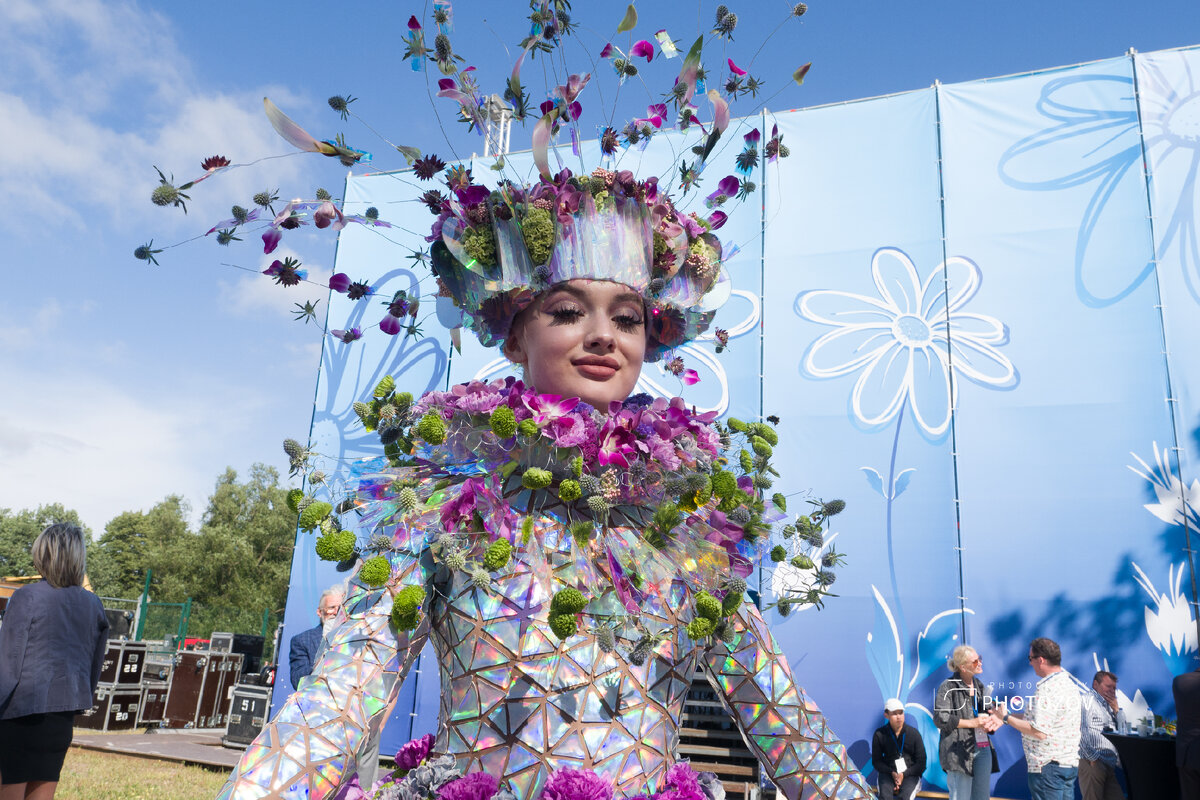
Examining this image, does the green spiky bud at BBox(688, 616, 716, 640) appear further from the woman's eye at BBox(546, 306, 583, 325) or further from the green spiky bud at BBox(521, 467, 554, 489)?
the woman's eye at BBox(546, 306, 583, 325)

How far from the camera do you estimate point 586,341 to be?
188 centimetres

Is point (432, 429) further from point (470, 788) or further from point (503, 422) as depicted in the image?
point (470, 788)

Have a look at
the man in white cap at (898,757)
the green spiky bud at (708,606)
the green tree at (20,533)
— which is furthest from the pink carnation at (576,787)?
the green tree at (20,533)

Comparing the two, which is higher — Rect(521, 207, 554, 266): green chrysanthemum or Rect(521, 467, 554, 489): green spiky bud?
Rect(521, 207, 554, 266): green chrysanthemum

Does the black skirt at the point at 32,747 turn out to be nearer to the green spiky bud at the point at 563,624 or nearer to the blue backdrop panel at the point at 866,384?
the green spiky bud at the point at 563,624

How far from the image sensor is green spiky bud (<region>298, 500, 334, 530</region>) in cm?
157

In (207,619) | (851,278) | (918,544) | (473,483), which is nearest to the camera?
(473,483)

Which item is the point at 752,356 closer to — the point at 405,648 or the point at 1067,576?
the point at 1067,576

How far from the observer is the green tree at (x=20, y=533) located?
128 ft

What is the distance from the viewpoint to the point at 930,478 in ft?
23.2

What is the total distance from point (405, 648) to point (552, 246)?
2.96 ft

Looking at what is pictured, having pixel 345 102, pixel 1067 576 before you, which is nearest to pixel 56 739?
pixel 345 102

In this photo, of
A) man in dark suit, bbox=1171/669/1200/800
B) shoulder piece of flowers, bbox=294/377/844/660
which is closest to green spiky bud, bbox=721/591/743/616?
shoulder piece of flowers, bbox=294/377/844/660

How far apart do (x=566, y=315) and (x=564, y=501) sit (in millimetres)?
434
